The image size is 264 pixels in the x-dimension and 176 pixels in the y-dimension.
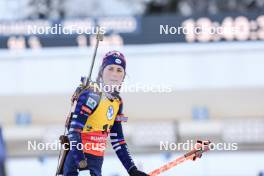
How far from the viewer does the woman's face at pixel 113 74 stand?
14.7 feet

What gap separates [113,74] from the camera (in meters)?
4.50

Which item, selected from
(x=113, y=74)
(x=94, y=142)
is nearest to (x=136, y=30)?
(x=113, y=74)

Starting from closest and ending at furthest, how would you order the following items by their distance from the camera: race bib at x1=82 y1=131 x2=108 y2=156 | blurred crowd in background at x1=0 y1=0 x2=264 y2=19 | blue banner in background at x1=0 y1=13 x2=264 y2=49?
race bib at x1=82 y1=131 x2=108 y2=156
blue banner in background at x1=0 y1=13 x2=264 y2=49
blurred crowd in background at x1=0 y1=0 x2=264 y2=19

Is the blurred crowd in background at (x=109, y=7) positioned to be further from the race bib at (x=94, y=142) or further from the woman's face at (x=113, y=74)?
the race bib at (x=94, y=142)

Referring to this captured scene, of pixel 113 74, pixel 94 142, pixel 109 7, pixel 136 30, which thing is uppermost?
pixel 109 7

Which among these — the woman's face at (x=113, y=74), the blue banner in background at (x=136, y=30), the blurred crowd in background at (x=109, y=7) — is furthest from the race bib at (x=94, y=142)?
the blurred crowd in background at (x=109, y=7)

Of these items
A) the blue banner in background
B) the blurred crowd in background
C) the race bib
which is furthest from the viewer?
the blurred crowd in background

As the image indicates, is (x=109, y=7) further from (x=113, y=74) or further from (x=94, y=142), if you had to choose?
(x=94, y=142)

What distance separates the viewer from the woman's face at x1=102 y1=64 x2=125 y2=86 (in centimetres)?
449

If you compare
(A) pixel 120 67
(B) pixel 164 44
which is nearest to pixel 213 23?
(B) pixel 164 44

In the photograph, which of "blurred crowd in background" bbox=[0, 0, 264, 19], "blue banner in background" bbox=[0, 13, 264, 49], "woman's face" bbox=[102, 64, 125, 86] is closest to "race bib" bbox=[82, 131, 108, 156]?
"woman's face" bbox=[102, 64, 125, 86]

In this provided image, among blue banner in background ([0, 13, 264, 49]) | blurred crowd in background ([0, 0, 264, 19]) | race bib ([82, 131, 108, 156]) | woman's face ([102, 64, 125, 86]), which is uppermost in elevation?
blurred crowd in background ([0, 0, 264, 19])

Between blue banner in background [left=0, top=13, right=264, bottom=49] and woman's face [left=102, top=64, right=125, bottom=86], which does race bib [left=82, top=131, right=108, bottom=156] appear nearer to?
woman's face [left=102, top=64, right=125, bottom=86]

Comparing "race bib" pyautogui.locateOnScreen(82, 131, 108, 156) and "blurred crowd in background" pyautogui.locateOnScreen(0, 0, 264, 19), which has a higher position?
"blurred crowd in background" pyautogui.locateOnScreen(0, 0, 264, 19)
